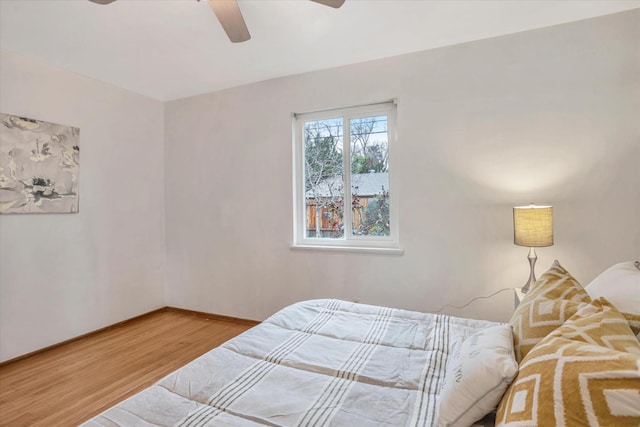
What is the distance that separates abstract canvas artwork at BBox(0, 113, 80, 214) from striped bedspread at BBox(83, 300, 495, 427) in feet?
8.04

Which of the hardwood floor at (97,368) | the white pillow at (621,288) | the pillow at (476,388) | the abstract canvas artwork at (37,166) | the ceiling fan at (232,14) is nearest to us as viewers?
the pillow at (476,388)

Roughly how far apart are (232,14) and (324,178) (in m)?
1.64

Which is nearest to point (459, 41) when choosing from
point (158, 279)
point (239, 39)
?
point (239, 39)

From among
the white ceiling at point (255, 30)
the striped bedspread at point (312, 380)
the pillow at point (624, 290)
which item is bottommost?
the striped bedspread at point (312, 380)

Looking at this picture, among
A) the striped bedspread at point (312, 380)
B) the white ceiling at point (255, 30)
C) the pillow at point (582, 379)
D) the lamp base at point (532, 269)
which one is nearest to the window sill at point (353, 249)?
the lamp base at point (532, 269)

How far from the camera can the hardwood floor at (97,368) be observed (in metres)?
1.91

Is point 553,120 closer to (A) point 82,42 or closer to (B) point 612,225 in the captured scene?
(B) point 612,225

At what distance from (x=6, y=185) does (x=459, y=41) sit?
379 centimetres

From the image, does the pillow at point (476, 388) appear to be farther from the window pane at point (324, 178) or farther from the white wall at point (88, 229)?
the white wall at point (88, 229)

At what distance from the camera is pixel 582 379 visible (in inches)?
→ 25.8

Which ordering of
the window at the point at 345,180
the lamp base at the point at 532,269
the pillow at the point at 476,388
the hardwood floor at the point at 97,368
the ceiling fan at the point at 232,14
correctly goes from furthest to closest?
the window at the point at 345,180, the lamp base at the point at 532,269, the hardwood floor at the point at 97,368, the ceiling fan at the point at 232,14, the pillow at the point at 476,388

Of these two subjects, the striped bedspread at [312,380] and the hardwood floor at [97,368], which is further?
the hardwood floor at [97,368]

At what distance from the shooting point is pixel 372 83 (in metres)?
2.76

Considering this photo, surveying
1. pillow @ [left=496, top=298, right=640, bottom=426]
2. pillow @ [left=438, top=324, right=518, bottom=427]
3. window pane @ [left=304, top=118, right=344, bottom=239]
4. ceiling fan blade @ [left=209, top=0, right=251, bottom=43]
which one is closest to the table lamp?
pillow @ [left=496, top=298, right=640, bottom=426]
